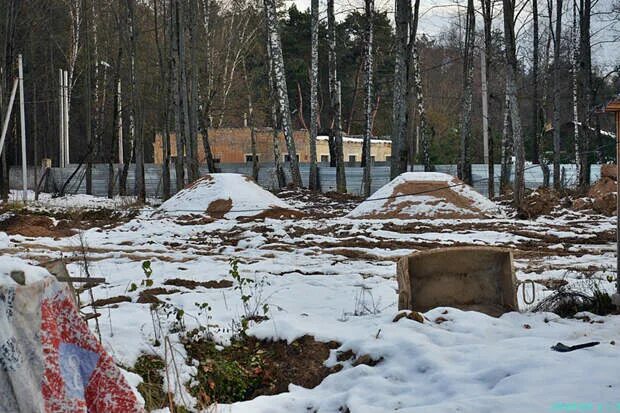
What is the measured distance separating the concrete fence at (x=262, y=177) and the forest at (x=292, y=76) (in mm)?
827

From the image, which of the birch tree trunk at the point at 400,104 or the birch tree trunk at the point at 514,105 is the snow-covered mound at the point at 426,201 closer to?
the birch tree trunk at the point at 514,105

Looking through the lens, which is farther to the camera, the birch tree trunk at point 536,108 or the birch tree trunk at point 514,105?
the birch tree trunk at point 536,108

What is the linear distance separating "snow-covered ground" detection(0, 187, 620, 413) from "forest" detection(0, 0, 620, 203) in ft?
23.9

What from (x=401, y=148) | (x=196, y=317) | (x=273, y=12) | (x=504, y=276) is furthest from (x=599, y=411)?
(x=273, y=12)

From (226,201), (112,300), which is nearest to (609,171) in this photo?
(226,201)

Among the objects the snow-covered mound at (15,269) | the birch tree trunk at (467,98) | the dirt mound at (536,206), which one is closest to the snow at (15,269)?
the snow-covered mound at (15,269)

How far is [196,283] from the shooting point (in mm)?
8430

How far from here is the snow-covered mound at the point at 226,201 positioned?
16.8m

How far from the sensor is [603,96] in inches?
1475

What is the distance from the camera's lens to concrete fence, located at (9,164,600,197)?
28078 mm

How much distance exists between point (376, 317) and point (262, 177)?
83.0 feet

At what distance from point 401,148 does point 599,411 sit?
17.0 metres

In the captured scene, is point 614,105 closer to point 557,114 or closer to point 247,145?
point 557,114

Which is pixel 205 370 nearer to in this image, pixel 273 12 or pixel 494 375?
pixel 494 375
